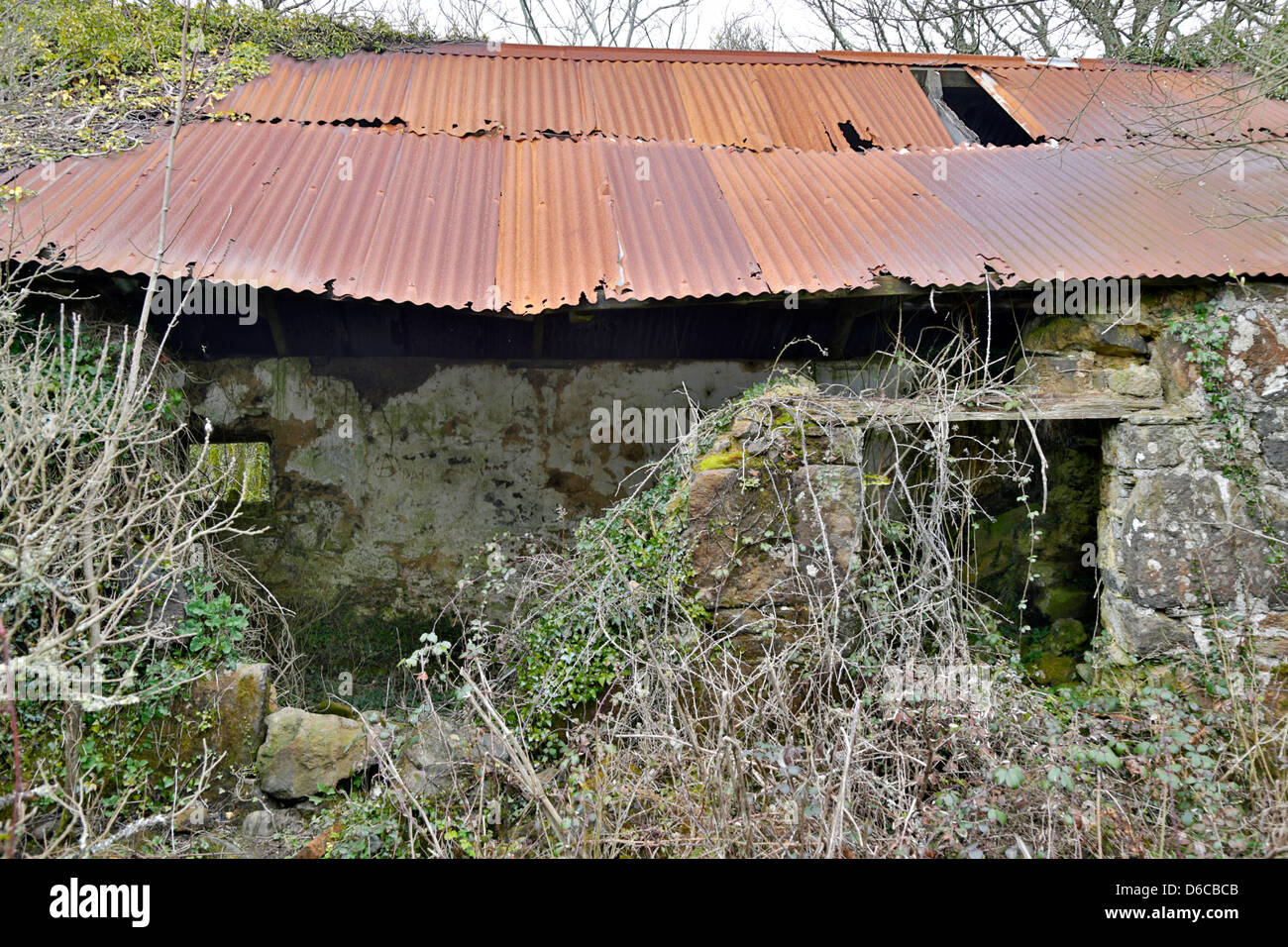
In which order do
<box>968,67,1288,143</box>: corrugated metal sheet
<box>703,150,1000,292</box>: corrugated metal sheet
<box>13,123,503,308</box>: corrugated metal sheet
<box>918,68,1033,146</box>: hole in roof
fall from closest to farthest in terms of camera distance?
<box>13,123,503,308</box>: corrugated metal sheet → <box>703,150,1000,292</box>: corrugated metal sheet → <box>968,67,1288,143</box>: corrugated metal sheet → <box>918,68,1033,146</box>: hole in roof

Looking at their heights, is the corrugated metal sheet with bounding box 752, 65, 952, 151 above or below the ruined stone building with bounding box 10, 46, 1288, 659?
above

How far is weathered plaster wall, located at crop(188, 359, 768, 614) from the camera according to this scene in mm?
5531

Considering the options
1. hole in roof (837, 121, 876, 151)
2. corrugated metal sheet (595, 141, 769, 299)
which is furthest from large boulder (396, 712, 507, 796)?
hole in roof (837, 121, 876, 151)

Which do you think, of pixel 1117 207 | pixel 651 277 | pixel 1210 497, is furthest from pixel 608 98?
pixel 1210 497

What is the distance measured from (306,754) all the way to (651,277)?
11.4ft

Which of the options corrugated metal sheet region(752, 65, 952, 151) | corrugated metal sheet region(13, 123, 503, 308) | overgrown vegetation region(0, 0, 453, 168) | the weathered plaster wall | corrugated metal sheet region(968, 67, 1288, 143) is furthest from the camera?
corrugated metal sheet region(752, 65, 952, 151)

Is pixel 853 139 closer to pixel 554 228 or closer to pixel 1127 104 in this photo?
pixel 1127 104

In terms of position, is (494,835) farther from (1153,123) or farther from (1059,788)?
(1153,123)

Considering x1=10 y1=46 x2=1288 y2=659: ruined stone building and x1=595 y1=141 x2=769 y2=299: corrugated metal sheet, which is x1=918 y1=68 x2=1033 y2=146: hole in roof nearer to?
x1=10 y1=46 x2=1288 y2=659: ruined stone building

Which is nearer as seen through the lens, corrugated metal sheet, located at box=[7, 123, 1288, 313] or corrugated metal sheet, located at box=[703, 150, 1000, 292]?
corrugated metal sheet, located at box=[7, 123, 1288, 313]

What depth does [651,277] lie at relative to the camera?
14.7ft

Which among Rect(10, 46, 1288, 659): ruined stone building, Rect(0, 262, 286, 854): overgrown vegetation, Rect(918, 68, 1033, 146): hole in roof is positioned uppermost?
Rect(918, 68, 1033, 146): hole in roof

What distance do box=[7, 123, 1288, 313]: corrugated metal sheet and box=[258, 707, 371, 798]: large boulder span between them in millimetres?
2513

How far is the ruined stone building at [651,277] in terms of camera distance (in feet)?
14.4
